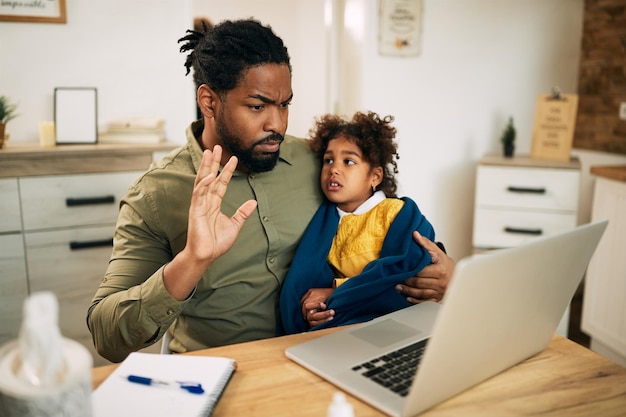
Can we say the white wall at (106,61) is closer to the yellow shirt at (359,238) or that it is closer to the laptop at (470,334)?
the yellow shirt at (359,238)

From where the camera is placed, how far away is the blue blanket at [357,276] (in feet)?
4.51

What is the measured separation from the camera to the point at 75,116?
2645 millimetres

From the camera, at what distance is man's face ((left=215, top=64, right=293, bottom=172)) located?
56.4 inches

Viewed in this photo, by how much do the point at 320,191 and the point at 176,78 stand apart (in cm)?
154

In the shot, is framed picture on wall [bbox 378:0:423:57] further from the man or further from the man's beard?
the man's beard

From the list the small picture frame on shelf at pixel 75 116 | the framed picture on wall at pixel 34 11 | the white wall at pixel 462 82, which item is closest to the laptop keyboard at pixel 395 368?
the small picture frame on shelf at pixel 75 116

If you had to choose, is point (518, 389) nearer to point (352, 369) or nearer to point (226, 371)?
point (352, 369)

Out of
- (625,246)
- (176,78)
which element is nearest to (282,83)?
(176,78)

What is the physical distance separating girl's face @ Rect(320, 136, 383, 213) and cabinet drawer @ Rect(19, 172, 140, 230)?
1229mm

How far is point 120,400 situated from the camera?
2.71 ft

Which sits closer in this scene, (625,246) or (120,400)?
(120,400)

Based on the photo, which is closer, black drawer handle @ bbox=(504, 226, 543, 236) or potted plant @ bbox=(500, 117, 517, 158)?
black drawer handle @ bbox=(504, 226, 543, 236)

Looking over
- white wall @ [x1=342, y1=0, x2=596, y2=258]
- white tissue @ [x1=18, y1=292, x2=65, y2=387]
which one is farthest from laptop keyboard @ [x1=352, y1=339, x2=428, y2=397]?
white wall @ [x1=342, y1=0, x2=596, y2=258]

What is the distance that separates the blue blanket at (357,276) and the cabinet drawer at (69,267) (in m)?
1.35
